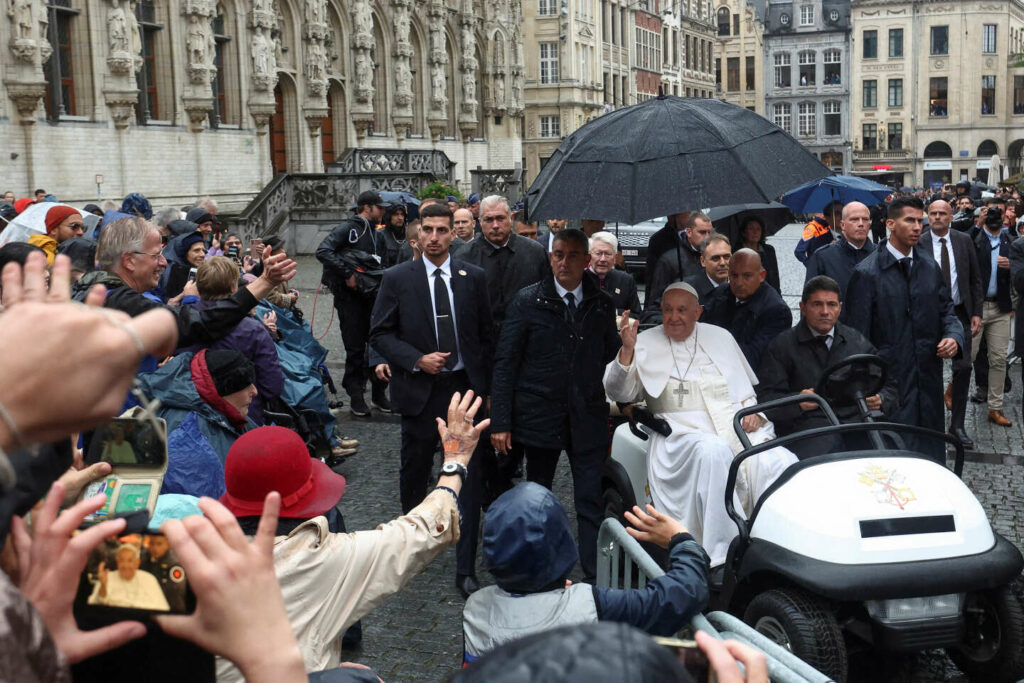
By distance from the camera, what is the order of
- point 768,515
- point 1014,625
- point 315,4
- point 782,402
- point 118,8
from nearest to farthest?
point 1014,625
point 768,515
point 782,402
point 118,8
point 315,4

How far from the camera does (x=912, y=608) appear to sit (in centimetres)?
403

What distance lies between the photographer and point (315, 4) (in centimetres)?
3177

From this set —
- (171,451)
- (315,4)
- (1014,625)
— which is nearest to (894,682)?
(1014,625)

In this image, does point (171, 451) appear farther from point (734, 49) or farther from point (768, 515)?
point (734, 49)

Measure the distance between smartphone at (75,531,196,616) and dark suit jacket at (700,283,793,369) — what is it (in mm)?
5589

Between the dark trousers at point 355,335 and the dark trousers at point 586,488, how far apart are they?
14.2ft

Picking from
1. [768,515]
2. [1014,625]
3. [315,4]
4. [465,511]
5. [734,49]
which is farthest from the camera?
[734,49]

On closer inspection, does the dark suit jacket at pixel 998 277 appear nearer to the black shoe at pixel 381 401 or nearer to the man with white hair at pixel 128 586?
the black shoe at pixel 381 401

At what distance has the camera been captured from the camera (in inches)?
413

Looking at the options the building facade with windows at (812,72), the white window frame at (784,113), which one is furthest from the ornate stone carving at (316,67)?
the white window frame at (784,113)

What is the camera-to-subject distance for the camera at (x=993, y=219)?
34.4 ft

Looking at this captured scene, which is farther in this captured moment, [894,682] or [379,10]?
[379,10]

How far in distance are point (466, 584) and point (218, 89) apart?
25616 millimetres

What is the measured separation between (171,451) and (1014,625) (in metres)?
3.37
